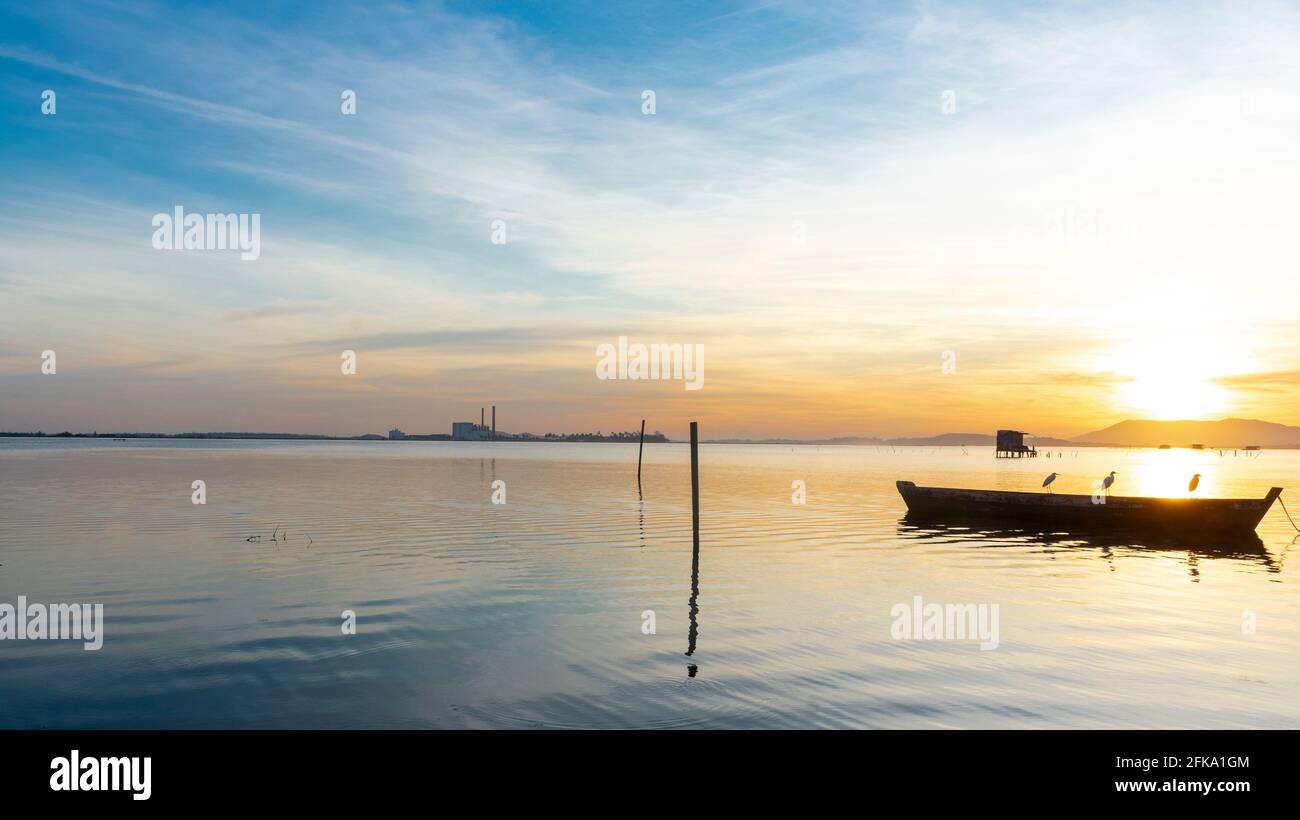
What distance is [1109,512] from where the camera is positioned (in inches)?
1463

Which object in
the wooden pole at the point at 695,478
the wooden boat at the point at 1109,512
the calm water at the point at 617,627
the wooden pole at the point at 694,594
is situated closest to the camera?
the calm water at the point at 617,627

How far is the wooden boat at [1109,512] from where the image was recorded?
35.6 meters

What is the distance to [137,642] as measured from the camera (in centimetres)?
1527

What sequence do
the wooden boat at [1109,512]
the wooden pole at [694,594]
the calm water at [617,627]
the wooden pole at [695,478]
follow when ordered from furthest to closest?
the wooden boat at [1109,512] < the wooden pole at [695,478] < the wooden pole at [694,594] < the calm water at [617,627]

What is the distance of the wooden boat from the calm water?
1882 millimetres

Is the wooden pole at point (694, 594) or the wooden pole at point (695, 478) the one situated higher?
the wooden pole at point (695, 478)

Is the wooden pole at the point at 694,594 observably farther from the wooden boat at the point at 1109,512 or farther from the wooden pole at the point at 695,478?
the wooden boat at the point at 1109,512

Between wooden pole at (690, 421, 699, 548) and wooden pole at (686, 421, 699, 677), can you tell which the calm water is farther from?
wooden pole at (690, 421, 699, 548)

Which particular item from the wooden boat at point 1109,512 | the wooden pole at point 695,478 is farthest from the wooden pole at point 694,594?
the wooden boat at point 1109,512

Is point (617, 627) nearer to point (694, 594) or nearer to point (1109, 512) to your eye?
point (694, 594)

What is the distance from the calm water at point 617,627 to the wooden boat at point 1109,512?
6.18 feet

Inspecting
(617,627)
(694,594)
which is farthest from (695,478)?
(617,627)
